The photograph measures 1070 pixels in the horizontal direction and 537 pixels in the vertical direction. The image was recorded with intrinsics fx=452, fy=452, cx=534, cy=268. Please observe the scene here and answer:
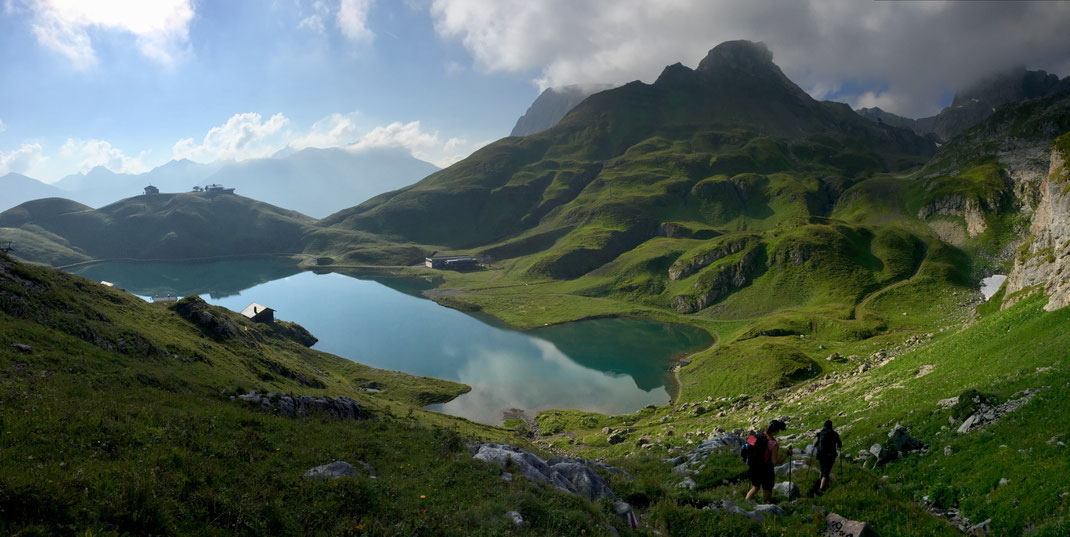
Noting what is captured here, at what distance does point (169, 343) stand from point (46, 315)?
27.5 feet

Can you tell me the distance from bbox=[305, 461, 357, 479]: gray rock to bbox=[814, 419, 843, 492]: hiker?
688 inches

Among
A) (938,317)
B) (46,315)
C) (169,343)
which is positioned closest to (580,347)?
(938,317)

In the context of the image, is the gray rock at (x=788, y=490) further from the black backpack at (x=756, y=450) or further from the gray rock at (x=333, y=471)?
the gray rock at (x=333, y=471)

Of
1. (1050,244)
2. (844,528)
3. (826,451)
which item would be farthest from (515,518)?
(1050,244)

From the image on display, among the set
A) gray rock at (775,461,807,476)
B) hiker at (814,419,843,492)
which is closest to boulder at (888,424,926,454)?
gray rock at (775,461,807,476)

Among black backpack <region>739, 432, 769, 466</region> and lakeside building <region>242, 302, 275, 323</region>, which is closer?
black backpack <region>739, 432, 769, 466</region>

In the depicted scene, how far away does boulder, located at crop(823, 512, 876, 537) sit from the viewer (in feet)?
43.0

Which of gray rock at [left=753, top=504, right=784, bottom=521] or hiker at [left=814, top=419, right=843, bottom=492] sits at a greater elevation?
hiker at [left=814, top=419, right=843, bottom=492]

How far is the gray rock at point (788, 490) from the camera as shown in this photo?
17.0m

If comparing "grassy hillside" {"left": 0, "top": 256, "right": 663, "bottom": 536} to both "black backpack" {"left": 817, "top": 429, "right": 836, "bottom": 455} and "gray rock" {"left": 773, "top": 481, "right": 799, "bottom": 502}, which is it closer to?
"gray rock" {"left": 773, "top": 481, "right": 799, "bottom": 502}

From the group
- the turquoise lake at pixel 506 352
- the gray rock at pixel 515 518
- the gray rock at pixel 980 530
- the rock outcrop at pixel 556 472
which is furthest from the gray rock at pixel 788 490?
the turquoise lake at pixel 506 352

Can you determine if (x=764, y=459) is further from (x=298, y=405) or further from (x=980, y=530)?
(x=298, y=405)

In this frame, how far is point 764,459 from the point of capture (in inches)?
664

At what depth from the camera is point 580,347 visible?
108500mm
